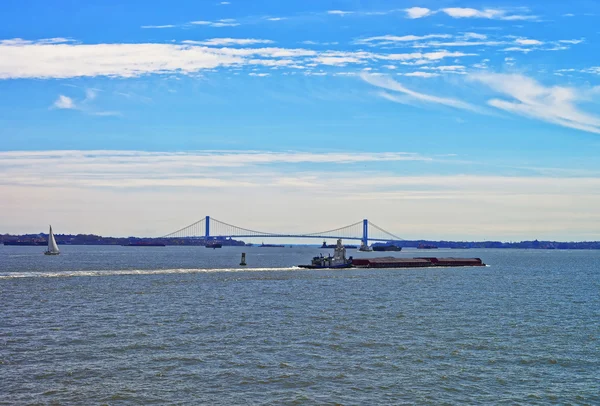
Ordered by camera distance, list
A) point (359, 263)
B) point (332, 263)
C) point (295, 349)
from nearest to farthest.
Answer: point (295, 349) → point (332, 263) → point (359, 263)

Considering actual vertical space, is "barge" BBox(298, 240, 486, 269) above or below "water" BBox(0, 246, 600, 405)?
above

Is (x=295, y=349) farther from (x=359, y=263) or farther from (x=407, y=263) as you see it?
(x=407, y=263)

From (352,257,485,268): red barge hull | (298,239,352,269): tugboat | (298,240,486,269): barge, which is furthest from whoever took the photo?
(352,257,485,268): red barge hull

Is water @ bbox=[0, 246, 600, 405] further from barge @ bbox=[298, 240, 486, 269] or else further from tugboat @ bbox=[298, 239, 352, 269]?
barge @ bbox=[298, 240, 486, 269]

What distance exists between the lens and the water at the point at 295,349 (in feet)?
91.7

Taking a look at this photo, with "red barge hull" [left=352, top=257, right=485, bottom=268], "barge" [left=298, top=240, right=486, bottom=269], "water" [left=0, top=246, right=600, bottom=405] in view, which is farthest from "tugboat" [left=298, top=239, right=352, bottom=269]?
"water" [left=0, top=246, right=600, bottom=405]

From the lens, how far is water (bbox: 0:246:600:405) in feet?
91.7

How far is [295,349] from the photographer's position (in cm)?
3669

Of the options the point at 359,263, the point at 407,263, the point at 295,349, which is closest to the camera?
the point at 295,349

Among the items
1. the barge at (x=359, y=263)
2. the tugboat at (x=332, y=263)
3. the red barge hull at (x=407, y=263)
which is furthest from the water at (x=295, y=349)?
the red barge hull at (x=407, y=263)

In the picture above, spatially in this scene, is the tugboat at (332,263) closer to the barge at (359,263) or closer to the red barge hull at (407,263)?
the barge at (359,263)

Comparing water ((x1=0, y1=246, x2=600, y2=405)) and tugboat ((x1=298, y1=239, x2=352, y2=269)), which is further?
tugboat ((x1=298, y1=239, x2=352, y2=269))

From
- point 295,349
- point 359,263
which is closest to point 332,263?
point 359,263

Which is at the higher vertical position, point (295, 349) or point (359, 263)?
point (359, 263)
